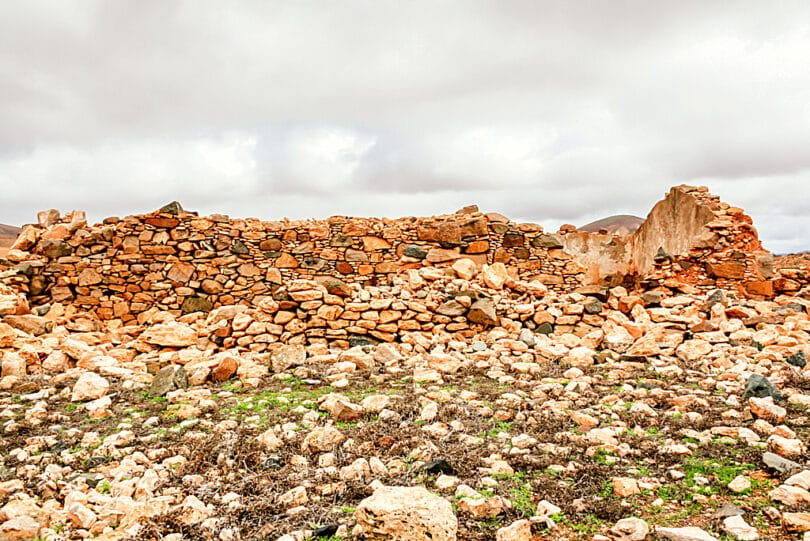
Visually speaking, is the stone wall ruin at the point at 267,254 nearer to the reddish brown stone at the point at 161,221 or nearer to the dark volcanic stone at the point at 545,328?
the reddish brown stone at the point at 161,221

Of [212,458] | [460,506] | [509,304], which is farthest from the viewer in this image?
[509,304]

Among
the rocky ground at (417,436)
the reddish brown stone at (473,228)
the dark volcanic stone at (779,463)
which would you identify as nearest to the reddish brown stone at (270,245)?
the rocky ground at (417,436)

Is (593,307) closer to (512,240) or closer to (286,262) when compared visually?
(512,240)

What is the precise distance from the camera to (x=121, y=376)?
5.90m

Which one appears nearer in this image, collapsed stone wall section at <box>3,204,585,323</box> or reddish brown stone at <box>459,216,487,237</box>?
reddish brown stone at <box>459,216,487,237</box>

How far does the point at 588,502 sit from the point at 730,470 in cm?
108

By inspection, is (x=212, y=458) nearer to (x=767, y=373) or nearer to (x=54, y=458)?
(x=54, y=458)

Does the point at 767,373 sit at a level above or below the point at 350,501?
above

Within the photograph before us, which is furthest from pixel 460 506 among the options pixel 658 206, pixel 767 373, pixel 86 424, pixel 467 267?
pixel 658 206

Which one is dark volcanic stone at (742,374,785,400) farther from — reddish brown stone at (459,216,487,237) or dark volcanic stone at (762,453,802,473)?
reddish brown stone at (459,216,487,237)

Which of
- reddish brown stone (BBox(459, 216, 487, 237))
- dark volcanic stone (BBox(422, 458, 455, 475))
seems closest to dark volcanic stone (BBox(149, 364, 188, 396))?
dark volcanic stone (BBox(422, 458, 455, 475))

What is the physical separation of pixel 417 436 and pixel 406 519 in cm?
139

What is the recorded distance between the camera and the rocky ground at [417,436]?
2674 millimetres

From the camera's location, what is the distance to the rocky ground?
2.67 m
